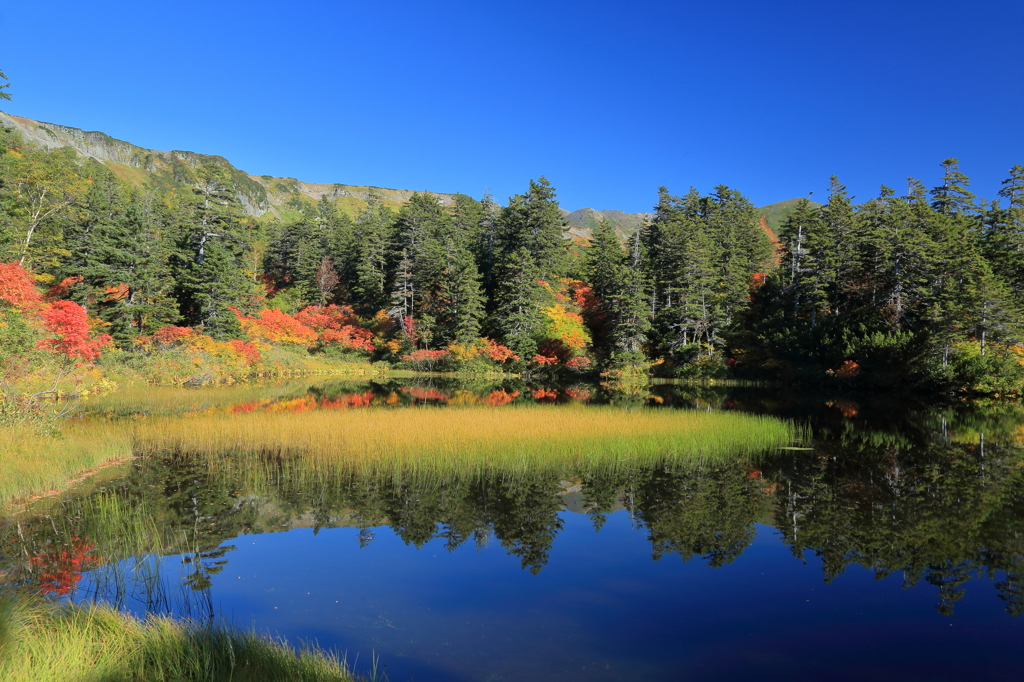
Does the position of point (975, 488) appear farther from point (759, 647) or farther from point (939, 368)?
point (939, 368)

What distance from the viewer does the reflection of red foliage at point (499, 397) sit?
100 feet

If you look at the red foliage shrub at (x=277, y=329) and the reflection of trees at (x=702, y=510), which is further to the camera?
the red foliage shrub at (x=277, y=329)

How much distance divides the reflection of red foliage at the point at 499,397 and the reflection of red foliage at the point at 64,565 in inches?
809

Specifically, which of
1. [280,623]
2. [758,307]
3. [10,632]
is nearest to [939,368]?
[758,307]

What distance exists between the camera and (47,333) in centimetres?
2234

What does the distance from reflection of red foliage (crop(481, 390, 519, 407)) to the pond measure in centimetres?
1491

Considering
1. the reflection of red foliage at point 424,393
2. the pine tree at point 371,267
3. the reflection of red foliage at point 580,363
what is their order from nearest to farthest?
1. the reflection of red foliage at point 424,393
2. the reflection of red foliage at point 580,363
3. the pine tree at point 371,267

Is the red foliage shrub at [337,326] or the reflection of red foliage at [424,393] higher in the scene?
the red foliage shrub at [337,326]

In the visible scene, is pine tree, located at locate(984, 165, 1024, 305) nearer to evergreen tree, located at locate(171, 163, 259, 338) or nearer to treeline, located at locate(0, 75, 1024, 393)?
treeline, located at locate(0, 75, 1024, 393)

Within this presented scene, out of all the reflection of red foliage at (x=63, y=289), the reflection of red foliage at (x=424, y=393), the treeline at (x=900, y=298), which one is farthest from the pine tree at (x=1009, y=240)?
the reflection of red foliage at (x=63, y=289)

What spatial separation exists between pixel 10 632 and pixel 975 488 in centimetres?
1885

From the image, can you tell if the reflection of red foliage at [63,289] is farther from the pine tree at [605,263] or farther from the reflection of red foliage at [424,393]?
the pine tree at [605,263]

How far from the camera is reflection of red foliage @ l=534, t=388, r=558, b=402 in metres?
32.9

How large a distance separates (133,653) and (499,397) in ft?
94.3
